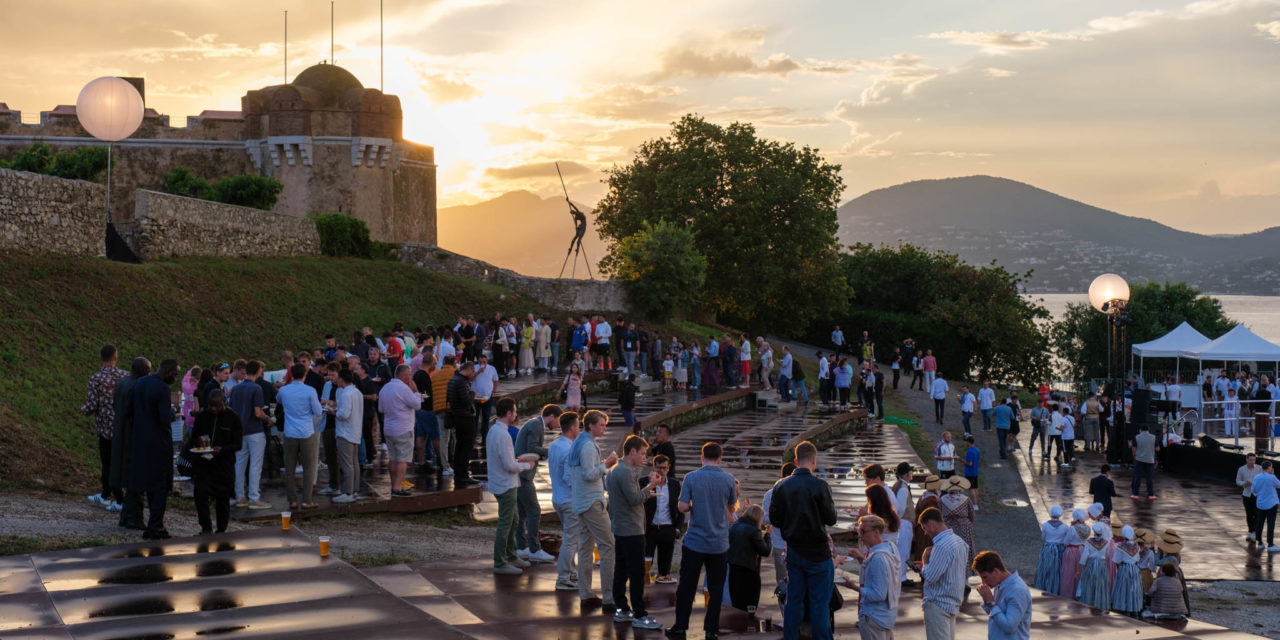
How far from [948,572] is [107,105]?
19.3 metres

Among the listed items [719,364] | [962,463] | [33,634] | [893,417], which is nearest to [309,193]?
[719,364]

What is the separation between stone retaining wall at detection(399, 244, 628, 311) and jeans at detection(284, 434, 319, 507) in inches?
873

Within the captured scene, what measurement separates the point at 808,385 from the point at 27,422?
77.7 ft

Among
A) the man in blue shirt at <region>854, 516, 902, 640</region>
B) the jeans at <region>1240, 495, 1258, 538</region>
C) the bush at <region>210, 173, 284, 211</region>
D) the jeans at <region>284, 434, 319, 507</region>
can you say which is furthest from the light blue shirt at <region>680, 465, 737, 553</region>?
the bush at <region>210, 173, 284, 211</region>

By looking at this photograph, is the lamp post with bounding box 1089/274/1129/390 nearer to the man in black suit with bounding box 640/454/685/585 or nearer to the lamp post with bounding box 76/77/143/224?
the man in black suit with bounding box 640/454/685/585

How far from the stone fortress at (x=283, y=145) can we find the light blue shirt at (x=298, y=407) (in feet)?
91.7

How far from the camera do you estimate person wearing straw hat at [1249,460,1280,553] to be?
16.2 meters

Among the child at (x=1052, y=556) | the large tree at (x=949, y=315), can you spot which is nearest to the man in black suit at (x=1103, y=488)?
the child at (x=1052, y=556)

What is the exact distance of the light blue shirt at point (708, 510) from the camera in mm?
7930

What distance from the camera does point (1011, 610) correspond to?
7031 millimetres

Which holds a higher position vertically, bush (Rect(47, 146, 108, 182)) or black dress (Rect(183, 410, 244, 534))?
bush (Rect(47, 146, 108, 182))

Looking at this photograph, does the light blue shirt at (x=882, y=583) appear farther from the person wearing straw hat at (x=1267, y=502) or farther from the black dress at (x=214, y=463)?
the person wearing straw hat at (x=1267, y=502)

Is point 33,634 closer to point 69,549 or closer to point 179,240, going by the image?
point 69,549

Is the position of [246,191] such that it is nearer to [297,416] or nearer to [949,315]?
[297,416]
